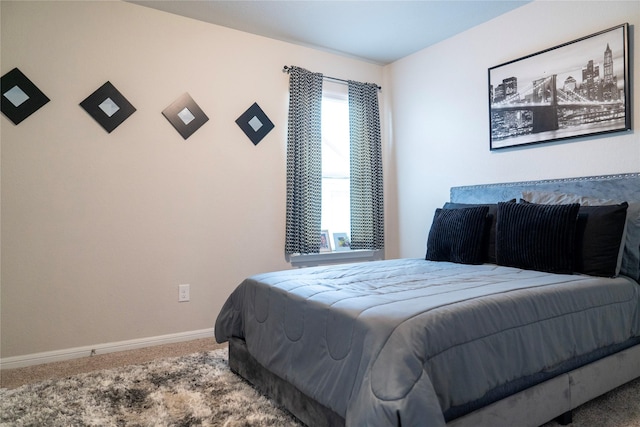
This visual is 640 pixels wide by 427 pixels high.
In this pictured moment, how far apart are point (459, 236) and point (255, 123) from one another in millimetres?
1920

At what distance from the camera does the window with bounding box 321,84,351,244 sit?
3846 millimetres

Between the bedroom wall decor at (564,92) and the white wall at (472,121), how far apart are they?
6 centimetres

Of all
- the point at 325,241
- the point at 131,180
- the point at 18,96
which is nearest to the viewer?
the point at 18,96

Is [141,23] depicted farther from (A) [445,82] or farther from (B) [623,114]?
(B) [623,114]

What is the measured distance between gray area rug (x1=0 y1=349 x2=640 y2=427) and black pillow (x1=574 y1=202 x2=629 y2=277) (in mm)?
640

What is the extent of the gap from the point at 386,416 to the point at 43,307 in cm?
248

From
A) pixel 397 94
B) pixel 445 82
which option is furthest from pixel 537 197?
pixel 397 94

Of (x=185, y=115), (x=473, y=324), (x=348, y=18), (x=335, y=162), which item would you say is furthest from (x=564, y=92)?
(x=185, y=115)

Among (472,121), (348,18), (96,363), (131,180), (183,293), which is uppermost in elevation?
(348,18)

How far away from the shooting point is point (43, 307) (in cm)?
256

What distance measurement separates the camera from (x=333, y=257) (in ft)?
12.4

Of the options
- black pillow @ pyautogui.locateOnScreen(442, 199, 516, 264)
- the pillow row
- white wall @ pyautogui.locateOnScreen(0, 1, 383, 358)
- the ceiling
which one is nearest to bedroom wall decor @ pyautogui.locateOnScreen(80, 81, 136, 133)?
white wall @ pyautogui.locateOnScreen(0, 1, 383, 358)

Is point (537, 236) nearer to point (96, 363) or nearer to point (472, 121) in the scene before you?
point (472, 121)

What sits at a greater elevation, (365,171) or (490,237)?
(365,171)
